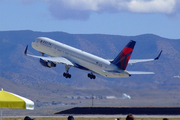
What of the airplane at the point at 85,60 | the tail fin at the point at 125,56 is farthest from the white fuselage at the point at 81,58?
the tail fin at the point at 125,56

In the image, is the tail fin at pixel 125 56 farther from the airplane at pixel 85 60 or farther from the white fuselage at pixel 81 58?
the white fuselage at pixel 81 58

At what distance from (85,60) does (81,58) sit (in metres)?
1.18

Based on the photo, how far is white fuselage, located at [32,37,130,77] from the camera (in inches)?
2827

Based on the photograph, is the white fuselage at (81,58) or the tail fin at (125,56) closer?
the tail fin at (125,56)

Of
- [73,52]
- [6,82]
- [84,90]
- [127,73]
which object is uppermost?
[6,82]

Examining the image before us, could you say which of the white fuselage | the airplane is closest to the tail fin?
the airplane

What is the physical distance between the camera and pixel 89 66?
7575cm

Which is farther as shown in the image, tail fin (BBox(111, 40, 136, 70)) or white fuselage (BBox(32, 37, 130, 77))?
white fuselage (BBox(32, 37, 130, 77))

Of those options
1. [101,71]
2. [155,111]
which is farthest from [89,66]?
[155,111]

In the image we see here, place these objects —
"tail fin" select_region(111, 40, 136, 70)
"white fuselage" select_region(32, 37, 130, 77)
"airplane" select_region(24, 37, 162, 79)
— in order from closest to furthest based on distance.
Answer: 1. "tail fin" select_region(111, 40, 136, 70)
2. "airplane" select_region(24, 37, 162, 79)
3. "white fuselage" select_region(32, 37, 130, 77)

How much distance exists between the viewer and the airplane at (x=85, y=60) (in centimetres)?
7131

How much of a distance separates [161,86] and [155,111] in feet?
341

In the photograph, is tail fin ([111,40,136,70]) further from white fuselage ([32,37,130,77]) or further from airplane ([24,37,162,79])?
white fuselage ([32,37,130,77])

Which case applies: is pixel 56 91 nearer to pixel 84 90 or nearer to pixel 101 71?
pixel 84 90
